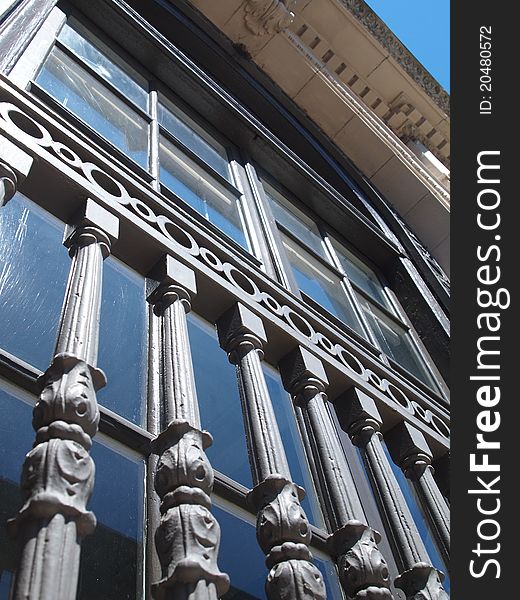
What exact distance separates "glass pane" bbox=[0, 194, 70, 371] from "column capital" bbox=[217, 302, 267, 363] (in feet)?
2.16

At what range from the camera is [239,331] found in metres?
2.79

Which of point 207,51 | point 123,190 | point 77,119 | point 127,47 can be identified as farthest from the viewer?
point 207,51

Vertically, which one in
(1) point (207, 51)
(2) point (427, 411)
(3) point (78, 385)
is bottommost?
(3) point (78, 385)

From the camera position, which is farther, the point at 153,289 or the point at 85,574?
the point at 153,289

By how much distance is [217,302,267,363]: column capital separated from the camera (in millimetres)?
2725

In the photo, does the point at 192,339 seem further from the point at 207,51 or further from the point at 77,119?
the point at 207,51

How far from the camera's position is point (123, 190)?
9.59 ft

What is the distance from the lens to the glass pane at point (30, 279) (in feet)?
6.64

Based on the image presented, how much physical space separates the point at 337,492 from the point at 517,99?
2082mm

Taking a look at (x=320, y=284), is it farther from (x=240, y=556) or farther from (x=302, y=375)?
(x=240, y=556)

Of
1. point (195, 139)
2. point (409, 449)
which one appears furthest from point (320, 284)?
point (409, 449)

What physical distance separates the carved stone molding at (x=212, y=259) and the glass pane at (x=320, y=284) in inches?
28.4

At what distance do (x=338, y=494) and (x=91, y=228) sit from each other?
1155mm

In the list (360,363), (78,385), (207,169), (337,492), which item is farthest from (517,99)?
(78,385)
